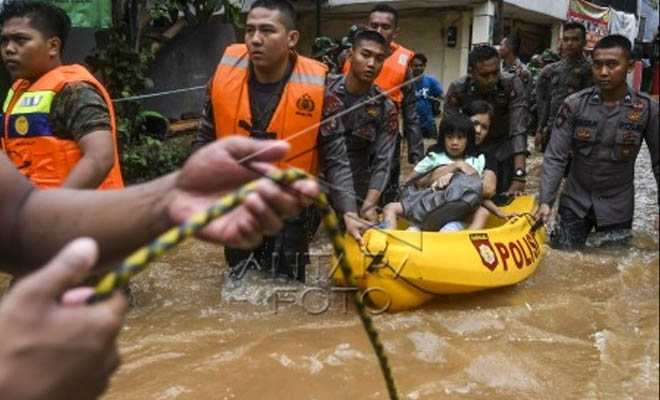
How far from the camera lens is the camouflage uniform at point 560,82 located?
684 cm

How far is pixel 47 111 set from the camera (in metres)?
2.91

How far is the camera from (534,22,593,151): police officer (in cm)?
685

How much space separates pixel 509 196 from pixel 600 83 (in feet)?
3.98

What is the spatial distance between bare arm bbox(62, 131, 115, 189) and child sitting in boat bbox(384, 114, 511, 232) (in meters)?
1.98

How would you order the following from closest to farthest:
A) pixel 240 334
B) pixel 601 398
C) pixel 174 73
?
pixel 601 398 < pixel 240 334 < pixel 174 73

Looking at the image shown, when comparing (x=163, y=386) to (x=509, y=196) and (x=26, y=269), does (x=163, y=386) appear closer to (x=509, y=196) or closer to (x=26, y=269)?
(x=26, y=269)

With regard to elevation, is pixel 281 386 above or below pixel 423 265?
below

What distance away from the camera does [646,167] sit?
31.0 ft

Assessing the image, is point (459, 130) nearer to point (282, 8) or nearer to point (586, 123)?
point (586, 123)

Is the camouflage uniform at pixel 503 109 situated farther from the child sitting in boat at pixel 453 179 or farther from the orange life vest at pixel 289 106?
the orange life vest at pixel 289 106

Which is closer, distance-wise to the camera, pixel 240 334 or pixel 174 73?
pixel 240 334

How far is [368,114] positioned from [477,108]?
3.10 feet

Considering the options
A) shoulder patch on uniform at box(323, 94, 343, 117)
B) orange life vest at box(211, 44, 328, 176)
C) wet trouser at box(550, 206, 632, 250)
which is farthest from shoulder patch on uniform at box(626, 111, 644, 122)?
orange life vest at box(211, 44, 328, 176)

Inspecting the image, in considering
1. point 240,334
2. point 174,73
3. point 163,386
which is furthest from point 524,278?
point 174,73
